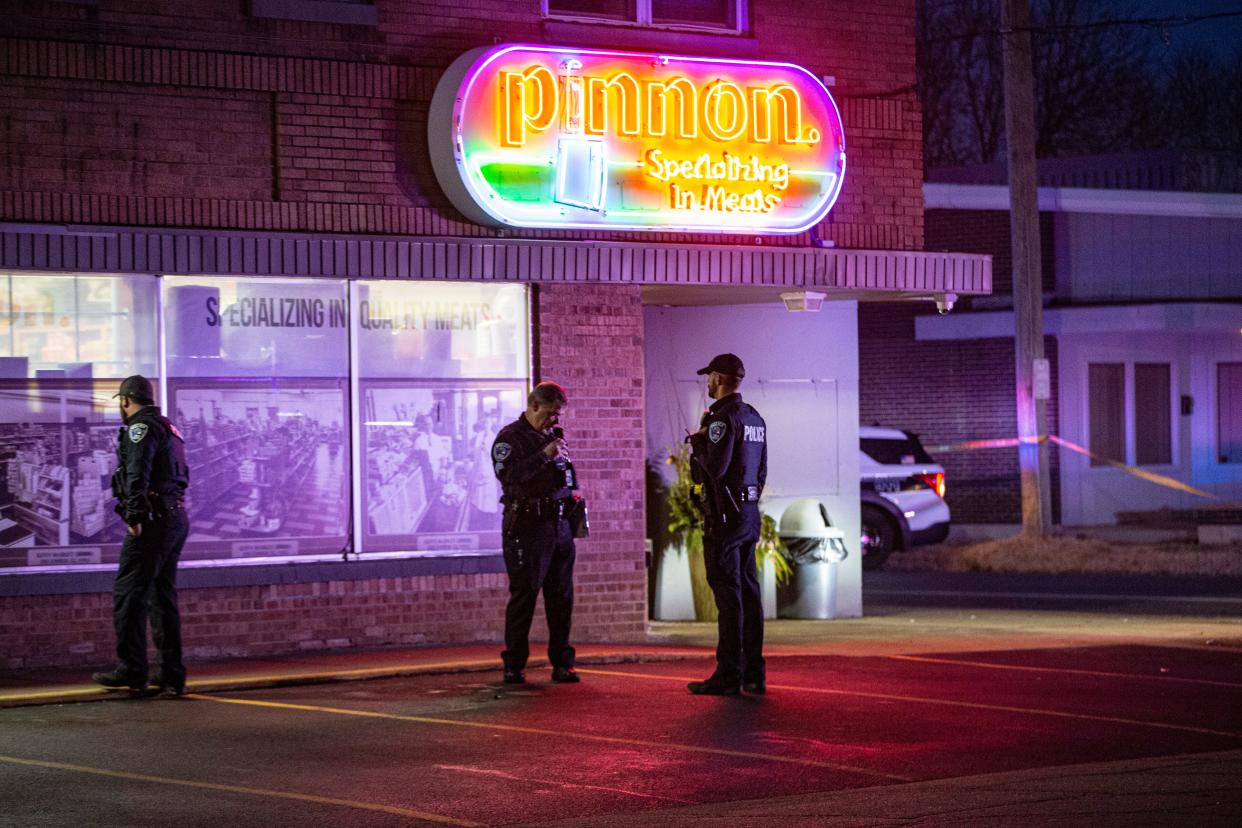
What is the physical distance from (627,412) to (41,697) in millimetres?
5136

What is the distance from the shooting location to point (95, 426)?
12742 millimetres

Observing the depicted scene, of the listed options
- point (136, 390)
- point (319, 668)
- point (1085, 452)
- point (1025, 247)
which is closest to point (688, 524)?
point (319, 668)

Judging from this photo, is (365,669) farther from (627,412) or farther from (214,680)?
(627,412)

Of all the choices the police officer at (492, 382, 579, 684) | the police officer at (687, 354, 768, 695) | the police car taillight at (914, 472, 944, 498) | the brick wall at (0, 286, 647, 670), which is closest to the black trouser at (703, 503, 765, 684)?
the police officer at (687, 354, 768, 695)

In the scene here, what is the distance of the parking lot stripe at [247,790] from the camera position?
758cm

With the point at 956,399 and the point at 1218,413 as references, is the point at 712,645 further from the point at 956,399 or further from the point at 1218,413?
the point at 1218,413

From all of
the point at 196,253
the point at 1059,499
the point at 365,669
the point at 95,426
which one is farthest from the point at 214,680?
the point at 1059,499

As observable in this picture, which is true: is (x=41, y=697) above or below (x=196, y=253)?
below

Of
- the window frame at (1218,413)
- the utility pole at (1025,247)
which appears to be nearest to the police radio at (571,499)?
the utility pole at (1025,247)

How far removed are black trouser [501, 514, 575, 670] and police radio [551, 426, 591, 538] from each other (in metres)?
0.05

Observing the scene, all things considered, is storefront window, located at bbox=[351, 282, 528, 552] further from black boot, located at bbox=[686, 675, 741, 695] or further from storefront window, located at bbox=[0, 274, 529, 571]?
black boot, located at bbox=[686, 675, 741, 695]

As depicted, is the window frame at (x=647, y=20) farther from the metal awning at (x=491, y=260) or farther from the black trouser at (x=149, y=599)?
the black trouser at (x=149, y=599)

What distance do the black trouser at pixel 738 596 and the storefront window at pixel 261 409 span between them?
3546 mm

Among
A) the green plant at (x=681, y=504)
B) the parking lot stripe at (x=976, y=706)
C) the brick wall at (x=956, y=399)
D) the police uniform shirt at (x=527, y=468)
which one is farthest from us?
the brick wall at (x=956, y=399)
